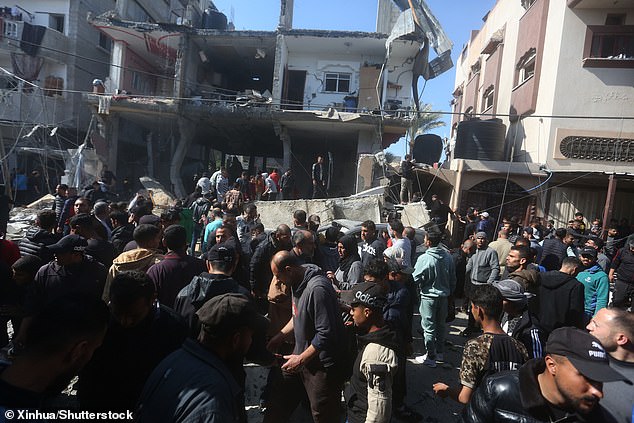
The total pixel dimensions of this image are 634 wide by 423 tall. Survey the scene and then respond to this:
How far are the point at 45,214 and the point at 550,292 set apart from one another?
5802 mm

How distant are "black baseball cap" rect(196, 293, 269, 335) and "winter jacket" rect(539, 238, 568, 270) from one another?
6.53 meters

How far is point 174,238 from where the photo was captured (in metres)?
3.42

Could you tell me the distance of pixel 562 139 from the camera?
1275cm

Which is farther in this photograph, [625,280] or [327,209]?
[327,209]

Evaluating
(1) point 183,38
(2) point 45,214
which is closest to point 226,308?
(2) point 45,214

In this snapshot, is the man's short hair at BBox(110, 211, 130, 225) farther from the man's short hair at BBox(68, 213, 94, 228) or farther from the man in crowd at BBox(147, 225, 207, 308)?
the man in crowd at BBox(147, 225, 207, 308)

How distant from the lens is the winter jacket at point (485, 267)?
19.1 ft

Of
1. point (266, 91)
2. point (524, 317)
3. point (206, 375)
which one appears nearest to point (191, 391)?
point (206, 375)

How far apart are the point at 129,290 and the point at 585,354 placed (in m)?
2.29

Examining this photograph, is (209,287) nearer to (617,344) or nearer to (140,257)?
(140,257)

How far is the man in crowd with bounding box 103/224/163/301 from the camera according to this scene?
10.6ft

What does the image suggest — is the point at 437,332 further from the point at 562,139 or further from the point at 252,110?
the point at 252,110

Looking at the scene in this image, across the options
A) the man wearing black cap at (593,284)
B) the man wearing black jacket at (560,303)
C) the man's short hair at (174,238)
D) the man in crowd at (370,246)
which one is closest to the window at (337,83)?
the man in crowd at (370,246)

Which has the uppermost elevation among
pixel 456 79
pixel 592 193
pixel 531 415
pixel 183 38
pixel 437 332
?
pixel 456 79
